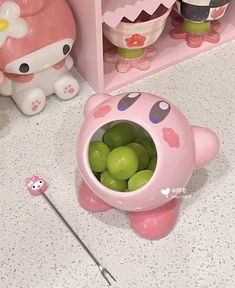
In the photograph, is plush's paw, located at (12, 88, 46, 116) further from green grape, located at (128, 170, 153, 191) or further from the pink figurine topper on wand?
green grape, located at (128, 170, 153, 191)

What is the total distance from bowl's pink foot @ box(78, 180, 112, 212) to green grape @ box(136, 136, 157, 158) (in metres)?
0.13

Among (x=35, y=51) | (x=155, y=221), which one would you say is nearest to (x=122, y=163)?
(x=155, y=221)

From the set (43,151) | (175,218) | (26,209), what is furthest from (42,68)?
(175,218)

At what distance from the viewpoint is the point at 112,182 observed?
89 cm

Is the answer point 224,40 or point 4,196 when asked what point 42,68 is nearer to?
point 4,196

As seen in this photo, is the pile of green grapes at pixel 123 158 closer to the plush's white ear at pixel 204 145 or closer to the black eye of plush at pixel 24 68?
the plush's white ear at pixel 204 145

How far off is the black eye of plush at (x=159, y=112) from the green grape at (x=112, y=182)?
0.13 meters

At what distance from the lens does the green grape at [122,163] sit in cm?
86

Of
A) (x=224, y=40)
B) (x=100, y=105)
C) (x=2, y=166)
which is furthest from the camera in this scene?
(x=224, y=40)

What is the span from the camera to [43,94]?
1089 millimetres

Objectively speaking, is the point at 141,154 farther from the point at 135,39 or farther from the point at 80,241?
the point at 135,39

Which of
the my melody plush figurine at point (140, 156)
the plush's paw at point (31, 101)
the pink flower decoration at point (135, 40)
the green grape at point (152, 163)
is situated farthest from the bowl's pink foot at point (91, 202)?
the pink flower decoration at point (135, 40)

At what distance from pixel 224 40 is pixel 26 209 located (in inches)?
25.5

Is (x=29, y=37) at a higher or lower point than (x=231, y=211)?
higher
